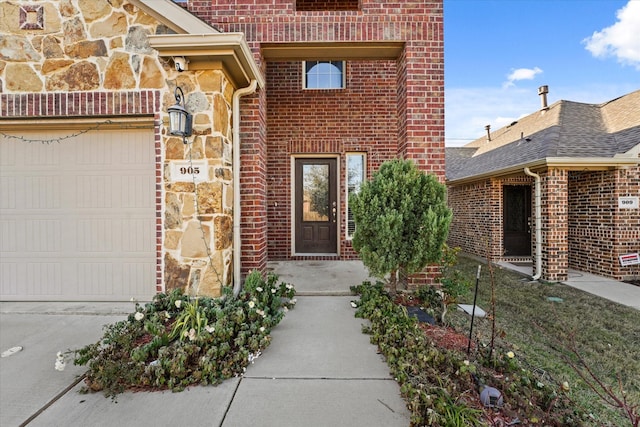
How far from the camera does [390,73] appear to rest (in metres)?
6.46

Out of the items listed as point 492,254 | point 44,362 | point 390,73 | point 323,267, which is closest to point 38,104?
point 44,362

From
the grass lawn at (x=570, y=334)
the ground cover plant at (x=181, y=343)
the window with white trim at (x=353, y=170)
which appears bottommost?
the grass lawn at (x=570, y=334)

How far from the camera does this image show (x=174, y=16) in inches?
136

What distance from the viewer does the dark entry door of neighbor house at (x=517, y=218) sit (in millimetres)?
8531

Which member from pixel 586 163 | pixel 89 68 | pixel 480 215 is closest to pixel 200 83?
pixel 89 68

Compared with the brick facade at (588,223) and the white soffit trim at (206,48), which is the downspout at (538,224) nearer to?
the brick facade at (588,223)

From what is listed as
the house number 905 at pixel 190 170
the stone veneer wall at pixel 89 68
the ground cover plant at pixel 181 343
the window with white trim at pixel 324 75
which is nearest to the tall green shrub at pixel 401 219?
the ground cover plant at pixel 181 343

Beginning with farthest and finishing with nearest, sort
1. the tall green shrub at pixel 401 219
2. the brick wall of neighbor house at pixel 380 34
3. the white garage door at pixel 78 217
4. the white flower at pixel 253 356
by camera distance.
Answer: the brick wall of neighbor house at pixel 380 34
the white garage door at pixel 78 217
the tall green shrub at pixel 401 219
the white flower at pixel 253 356

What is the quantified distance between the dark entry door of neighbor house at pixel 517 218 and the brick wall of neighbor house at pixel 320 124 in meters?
4.60

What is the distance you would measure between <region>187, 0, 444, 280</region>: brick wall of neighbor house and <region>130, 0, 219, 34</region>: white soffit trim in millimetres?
710

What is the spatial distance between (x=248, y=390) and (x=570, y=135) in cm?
885

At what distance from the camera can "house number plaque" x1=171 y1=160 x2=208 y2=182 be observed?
3434mm

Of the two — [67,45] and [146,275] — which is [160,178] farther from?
[67,45]

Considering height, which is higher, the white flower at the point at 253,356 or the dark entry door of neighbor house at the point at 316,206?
the dark entry door of neighbor house at the point at 316,206
